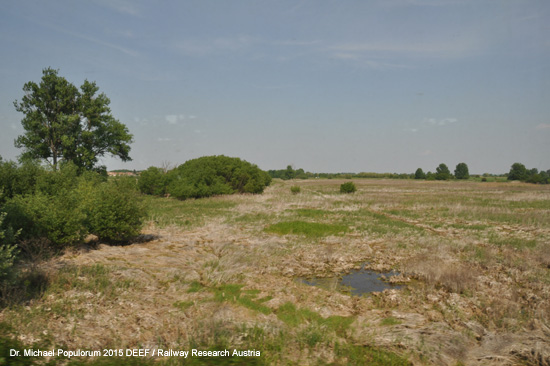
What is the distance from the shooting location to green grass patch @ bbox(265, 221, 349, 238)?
2153 centimetres

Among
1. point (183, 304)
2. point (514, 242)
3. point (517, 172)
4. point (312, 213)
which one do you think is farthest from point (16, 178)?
point (517, 172)

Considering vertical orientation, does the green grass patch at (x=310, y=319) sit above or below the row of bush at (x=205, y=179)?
below

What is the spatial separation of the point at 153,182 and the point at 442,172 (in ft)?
460

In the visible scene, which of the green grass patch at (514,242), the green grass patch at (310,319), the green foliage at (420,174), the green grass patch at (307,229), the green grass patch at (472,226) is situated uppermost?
the green foliage at (420,174)

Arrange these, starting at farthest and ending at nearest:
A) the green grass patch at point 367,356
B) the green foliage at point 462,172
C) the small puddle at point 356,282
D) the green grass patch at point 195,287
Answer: the green foliage at point 462,172, the small puddle at point 356,282, the green grass patch at point 195,287, the green grass patch at point 367,356

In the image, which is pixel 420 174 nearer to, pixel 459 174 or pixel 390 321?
pixel 459 174

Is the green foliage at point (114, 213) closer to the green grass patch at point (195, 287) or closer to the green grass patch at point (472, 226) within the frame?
the green grass patch at point (195, 287)

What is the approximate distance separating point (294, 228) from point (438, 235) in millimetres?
9834

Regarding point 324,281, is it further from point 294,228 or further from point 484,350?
point 294,228

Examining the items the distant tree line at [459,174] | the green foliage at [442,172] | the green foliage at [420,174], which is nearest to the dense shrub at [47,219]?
the distant tree line at [459,174]

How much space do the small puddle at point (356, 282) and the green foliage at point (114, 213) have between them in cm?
946

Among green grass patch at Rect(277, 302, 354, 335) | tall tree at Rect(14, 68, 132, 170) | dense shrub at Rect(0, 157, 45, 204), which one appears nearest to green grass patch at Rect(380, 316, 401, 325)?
green grass patch at Rect(277, 302, 354, 335)

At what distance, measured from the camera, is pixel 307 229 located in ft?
72.7

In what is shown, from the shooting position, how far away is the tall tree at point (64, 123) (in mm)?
30703
